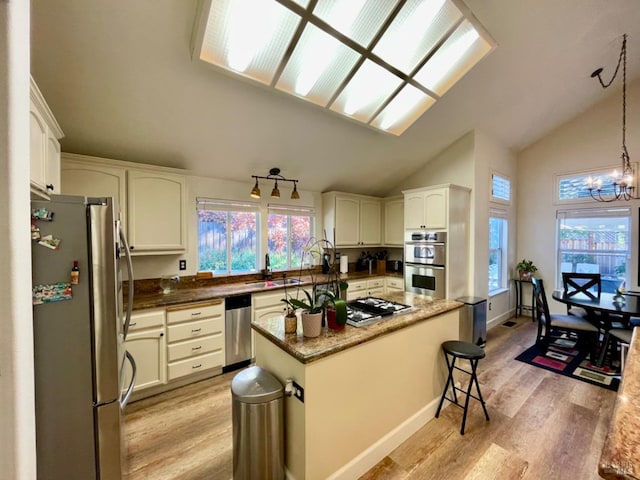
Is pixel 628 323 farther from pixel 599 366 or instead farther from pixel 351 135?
pixel 351 135

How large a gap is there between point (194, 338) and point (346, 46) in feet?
10.2

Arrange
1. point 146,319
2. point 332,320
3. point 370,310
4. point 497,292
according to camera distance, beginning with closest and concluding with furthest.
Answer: point 332,320
point 370,310
point 146,319
point 497,292

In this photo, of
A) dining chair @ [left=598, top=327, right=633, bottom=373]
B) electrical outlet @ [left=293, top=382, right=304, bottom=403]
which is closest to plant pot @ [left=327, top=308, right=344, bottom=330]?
electrical outlet @ [left=293, top=382, right=304, bottom=403]

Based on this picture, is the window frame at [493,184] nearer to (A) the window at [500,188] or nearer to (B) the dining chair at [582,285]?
(A) the window at [500,188]

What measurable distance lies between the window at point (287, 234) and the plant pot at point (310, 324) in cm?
255

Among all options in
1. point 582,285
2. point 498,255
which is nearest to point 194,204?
point 498,255

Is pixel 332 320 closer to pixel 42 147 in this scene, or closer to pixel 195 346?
pixel 195 346

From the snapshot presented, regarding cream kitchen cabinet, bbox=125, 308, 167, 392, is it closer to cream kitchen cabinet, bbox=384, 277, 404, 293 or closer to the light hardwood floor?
the light hardwood floor

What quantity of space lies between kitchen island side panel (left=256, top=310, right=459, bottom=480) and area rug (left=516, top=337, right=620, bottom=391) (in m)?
1.93

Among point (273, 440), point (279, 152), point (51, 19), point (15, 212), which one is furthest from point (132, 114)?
point (273, 440)

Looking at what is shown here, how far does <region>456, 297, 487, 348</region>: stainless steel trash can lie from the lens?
11.9ft

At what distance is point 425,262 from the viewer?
3.98m

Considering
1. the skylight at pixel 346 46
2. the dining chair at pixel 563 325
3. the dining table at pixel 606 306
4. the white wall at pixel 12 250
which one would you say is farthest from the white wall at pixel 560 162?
the white wall at pixel 12 250

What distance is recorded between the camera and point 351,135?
3432 millimetres
